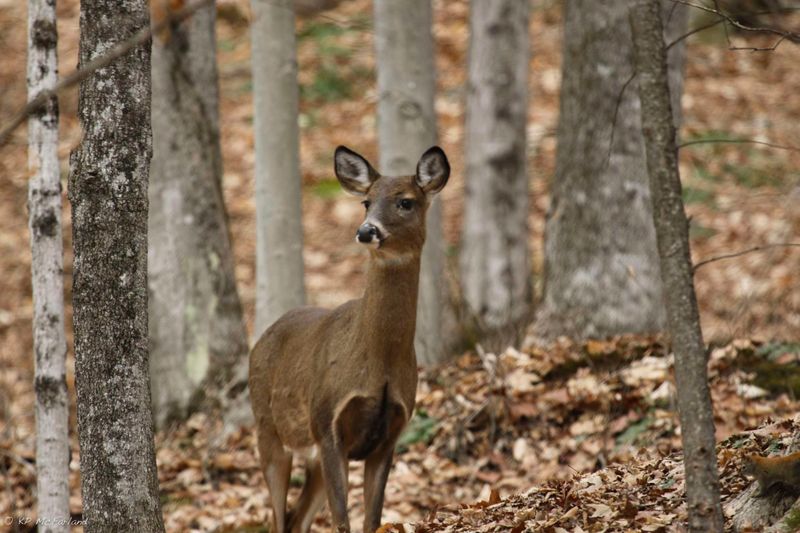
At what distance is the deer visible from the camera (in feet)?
20.4

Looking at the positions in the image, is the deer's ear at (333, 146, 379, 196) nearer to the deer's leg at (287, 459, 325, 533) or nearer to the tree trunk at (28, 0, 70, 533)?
the tree trunk at (28, 0, 70, 533)

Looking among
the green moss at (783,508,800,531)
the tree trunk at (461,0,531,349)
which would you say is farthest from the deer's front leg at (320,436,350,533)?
the tree trunk at (461,0,531,349)

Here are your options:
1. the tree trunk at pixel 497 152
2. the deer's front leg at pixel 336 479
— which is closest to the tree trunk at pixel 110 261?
the deer's front leg at pixel 336 479

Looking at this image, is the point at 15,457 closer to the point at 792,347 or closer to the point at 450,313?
the point at 450,313

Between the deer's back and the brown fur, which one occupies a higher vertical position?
the deer's back

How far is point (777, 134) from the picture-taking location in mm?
18125

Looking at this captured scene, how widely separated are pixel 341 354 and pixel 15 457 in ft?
10.9

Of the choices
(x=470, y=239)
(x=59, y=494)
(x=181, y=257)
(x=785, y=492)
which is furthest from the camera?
(x=470, y=239)

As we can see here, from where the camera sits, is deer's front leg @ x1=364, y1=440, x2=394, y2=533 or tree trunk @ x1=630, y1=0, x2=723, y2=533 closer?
tree trunk @ x1=630, y1=0, x2=723, y2=533

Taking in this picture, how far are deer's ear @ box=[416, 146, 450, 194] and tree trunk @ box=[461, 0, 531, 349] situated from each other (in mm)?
7685

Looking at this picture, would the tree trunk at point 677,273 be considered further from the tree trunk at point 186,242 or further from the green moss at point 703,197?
the green moss at point 703,197

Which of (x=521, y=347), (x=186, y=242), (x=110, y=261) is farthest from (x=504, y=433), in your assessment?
(x=110, y=261)

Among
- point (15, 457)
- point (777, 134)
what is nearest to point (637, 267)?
point (15, 457)

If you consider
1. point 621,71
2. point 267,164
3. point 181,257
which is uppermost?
point 621,71
